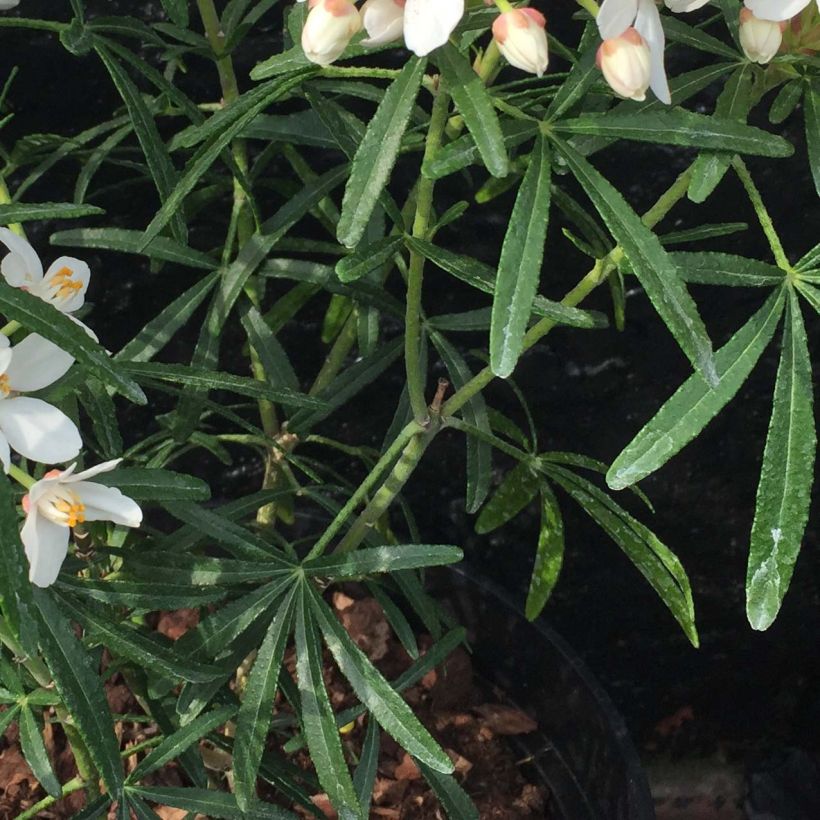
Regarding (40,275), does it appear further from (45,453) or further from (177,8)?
(177,8)

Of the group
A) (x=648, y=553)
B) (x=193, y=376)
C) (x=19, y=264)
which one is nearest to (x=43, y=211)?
(x=19, y=264)

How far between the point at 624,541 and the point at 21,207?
0.59 metres

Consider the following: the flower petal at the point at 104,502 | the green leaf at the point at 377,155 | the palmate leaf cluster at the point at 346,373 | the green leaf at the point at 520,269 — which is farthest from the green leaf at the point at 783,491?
the flower petal at the point at 104,502

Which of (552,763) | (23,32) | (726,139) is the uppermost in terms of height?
(23,32)

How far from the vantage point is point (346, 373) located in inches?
45.0

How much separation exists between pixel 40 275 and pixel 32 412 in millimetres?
148

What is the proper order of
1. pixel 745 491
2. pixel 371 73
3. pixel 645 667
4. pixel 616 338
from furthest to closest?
1. pixel 645 667
2. pixel 745 491
3. pixel 616 338
4. pixel 371 73

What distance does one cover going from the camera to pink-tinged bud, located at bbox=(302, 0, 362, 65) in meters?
0.64

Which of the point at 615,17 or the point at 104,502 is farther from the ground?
the point at 615,17

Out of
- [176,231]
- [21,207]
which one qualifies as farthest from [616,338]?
[21,207]

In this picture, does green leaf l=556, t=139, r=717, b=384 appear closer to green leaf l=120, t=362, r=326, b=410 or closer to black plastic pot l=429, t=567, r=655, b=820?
green leaf l=120, t=362, r=326, b=410

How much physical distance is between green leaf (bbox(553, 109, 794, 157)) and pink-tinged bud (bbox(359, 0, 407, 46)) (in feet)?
0.53

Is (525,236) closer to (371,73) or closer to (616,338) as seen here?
(371,73)

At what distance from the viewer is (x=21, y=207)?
0.72 m
